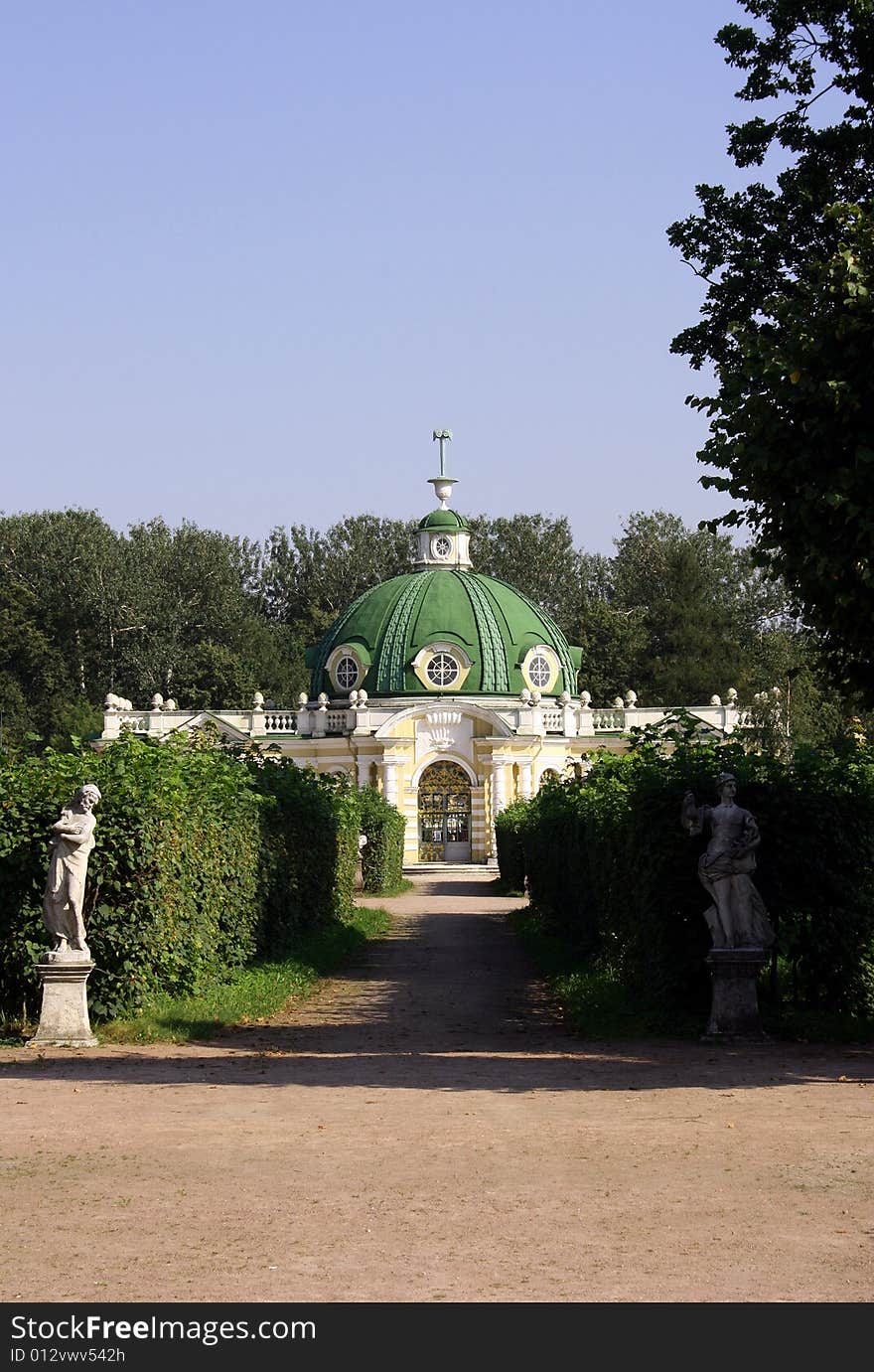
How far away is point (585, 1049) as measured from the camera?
14266mm

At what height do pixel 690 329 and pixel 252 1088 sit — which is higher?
pixel 690 329

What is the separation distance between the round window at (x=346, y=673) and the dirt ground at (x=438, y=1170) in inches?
2090

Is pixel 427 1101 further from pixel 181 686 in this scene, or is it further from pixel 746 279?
pixel 181 686

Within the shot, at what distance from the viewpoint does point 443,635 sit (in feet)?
219

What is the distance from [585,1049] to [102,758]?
19.3 ft

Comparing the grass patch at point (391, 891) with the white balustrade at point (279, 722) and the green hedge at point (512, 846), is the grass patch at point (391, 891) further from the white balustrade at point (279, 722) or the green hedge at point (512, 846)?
the white balustrade at point (279, 722)

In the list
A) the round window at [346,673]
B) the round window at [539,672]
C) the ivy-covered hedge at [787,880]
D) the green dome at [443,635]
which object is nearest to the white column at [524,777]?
the green dome at [443,635]

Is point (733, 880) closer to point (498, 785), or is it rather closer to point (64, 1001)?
point (64, 1001)

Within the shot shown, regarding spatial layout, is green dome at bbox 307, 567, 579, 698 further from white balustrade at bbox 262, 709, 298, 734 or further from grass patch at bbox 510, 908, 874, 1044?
grass patch at bbox 510, 908, 874, 1044

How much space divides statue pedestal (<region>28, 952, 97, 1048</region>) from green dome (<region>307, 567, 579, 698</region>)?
51.9 metres

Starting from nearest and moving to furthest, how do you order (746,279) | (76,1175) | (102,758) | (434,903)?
(76,1175) → (102,758) → (746,279) → (434,903)

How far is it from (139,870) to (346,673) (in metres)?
53.5

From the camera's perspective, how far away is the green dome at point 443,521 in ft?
241

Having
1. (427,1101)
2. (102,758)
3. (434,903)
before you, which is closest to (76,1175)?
(427,1101)
